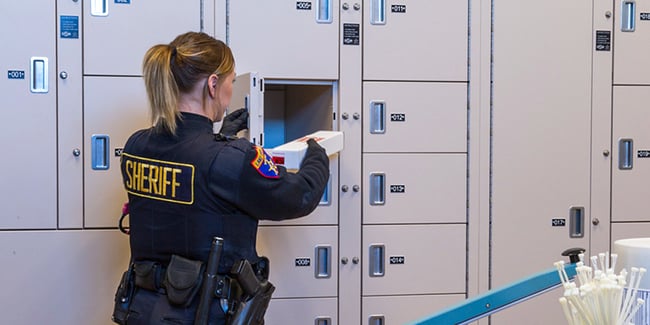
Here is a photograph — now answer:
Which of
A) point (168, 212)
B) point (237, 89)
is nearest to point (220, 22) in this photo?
point (237, 89)

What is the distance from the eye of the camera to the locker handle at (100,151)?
280 cm

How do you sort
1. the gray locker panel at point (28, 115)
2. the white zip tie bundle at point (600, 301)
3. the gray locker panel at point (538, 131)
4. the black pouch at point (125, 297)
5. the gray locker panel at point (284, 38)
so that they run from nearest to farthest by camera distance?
the white zip tie bundle at point (600, 301)
the black pouch at point (125, 297)
the gray locker panel at point (28, 115)
the gray locker panel at point (284, 38)
the gray locker panel at point (538, 131)

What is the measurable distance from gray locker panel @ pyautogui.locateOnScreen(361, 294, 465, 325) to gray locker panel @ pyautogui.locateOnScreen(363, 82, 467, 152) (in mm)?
606

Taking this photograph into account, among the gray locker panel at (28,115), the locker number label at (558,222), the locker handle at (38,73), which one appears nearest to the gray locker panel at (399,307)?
the locker number label at (558,222)

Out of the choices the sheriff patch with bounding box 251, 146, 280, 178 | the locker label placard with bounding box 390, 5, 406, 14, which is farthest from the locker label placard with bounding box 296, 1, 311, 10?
the sheriff patch with bounding box 251, 146, 280, 178

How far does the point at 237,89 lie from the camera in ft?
8.78

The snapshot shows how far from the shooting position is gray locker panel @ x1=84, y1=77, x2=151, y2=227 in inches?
110

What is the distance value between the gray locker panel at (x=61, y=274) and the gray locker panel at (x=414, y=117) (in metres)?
1.08

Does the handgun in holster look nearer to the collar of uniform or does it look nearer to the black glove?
the collar of uniform

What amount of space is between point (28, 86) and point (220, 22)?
75cm

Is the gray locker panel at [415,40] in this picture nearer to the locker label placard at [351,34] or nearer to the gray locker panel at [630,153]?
the locker label placard at [351,34]

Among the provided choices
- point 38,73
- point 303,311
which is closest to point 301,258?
point 303,311

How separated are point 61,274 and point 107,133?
1.84 ft

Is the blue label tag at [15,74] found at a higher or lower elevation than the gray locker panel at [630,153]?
higher
